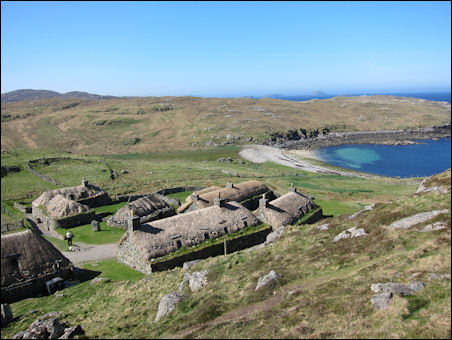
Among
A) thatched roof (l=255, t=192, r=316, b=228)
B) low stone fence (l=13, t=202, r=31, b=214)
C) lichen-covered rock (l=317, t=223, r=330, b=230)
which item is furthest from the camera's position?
low stone fence (l=13, t=202, r=31, b=214)

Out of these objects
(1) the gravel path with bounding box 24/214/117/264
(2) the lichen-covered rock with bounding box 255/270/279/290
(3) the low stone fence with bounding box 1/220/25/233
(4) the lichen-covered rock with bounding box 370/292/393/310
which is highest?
(4) the lichen-covered rock with bounding box 370/292/393/310

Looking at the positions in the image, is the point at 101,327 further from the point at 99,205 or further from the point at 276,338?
the point at 99,205

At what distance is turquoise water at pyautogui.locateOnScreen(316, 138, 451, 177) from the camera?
319 ft

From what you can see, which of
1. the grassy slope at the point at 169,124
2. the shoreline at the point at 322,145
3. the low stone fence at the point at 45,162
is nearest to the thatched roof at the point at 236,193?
the low stone fence at the point at 45,162

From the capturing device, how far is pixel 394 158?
377 ft

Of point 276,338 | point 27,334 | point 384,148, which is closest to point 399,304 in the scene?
point 276,338

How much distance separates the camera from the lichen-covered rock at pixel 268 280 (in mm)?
18203

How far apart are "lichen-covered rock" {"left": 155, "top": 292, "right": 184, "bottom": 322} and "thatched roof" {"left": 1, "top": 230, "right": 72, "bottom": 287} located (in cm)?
1260

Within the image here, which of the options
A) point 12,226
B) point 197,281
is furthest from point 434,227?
point 12,226

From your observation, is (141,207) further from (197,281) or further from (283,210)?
(197,281)

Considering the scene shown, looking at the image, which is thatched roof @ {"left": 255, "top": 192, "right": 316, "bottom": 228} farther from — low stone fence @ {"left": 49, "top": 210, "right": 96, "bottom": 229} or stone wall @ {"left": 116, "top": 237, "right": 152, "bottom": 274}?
low stone fence @ {"left": 49, "top": 210, "right": 96, "bottom": 229}

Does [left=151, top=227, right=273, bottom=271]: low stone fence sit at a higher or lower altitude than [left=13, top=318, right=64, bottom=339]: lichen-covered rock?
lower

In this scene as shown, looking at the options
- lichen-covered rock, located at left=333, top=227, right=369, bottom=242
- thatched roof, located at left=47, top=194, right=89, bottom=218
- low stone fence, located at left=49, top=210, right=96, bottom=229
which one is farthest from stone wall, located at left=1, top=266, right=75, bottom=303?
lichen-covered rock, located at left=333, top=227, right=369, bottom=242

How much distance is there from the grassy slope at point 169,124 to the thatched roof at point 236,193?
95.0m
